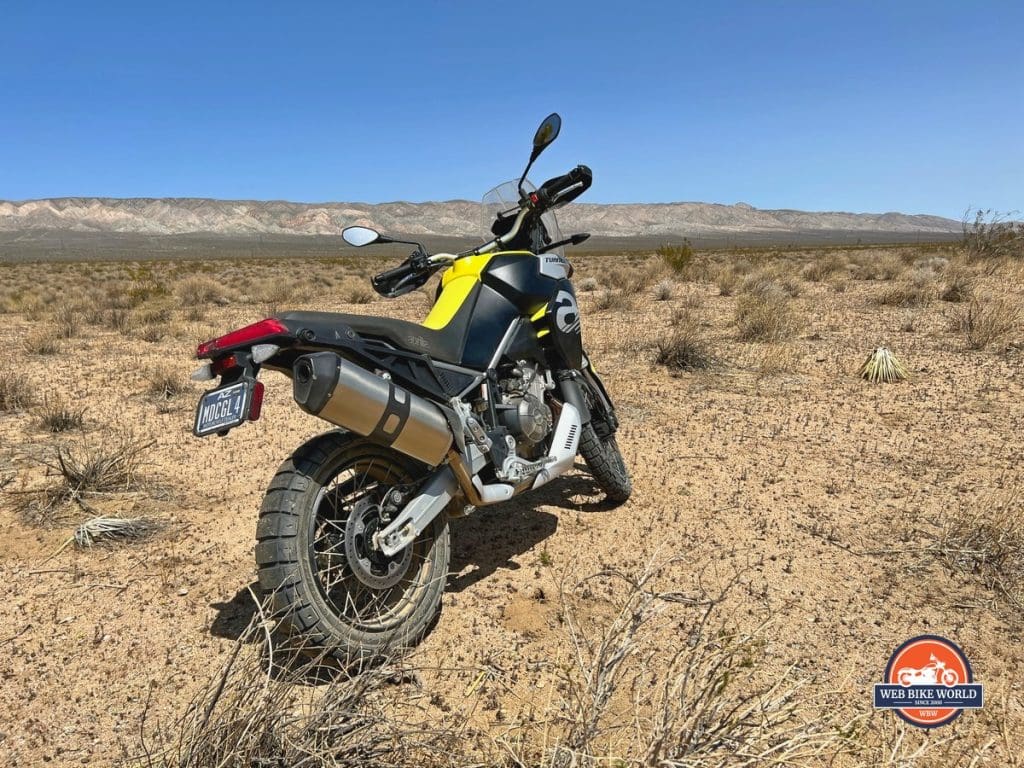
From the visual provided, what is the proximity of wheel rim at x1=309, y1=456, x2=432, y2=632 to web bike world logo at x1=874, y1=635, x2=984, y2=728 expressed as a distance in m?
1.64

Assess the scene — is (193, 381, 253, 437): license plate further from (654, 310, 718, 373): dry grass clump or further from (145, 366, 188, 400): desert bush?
(654, 310, 718, 373): dry grass clump

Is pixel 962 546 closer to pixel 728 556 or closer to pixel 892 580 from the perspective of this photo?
pixel 892 580

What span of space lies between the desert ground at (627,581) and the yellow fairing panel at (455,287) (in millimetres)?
1212

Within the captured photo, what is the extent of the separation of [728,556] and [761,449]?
1.74 meters

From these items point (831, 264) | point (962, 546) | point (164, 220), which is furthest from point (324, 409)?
point (164, 220)

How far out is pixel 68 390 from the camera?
6.92 metres

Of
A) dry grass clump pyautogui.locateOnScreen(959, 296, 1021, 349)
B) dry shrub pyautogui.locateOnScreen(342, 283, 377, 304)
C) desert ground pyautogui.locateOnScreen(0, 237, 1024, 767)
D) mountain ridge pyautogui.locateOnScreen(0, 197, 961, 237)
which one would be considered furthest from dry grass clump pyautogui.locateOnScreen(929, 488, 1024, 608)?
mountain ridge pyautogui.locateOnScreen(0, 197, 961, 237)

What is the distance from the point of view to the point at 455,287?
3.29 metres

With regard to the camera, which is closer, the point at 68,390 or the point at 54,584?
the point at 54,584

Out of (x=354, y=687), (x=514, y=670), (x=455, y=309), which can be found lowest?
(x=514, y=670)

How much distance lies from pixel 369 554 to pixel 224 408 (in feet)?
2.72

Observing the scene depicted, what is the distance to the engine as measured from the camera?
126 inches

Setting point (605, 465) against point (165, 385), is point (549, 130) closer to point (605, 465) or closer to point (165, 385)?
point (605, 465)

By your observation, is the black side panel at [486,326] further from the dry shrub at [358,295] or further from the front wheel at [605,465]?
the dry shrub at [358,295]
